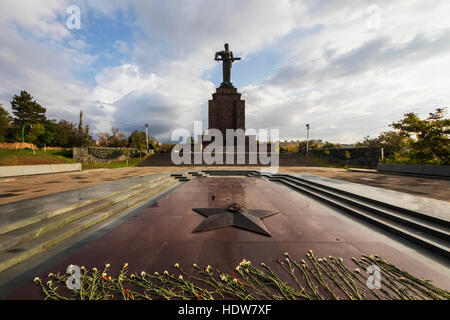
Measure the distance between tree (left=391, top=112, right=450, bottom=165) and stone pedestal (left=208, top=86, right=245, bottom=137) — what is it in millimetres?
20460

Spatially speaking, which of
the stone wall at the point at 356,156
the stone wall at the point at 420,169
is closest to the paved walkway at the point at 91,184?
the stone wall at the point at 420,169

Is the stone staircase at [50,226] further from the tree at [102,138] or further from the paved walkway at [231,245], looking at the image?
the tree at [102,138]

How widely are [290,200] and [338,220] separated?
7.32 ft

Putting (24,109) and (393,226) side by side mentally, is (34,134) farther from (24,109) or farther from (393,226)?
(393,226)

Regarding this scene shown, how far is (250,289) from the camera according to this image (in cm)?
241

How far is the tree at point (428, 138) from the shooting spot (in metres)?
13.9

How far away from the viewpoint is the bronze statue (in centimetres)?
2897

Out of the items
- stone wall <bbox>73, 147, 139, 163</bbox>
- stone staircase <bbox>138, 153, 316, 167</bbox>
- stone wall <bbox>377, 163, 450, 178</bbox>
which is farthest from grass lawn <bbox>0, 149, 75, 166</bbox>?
stone wall <bbox>377, 163, 450, 178</bbox>

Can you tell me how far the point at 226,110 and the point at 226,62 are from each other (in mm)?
8556

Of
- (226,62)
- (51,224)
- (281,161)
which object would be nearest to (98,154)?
(226,62)

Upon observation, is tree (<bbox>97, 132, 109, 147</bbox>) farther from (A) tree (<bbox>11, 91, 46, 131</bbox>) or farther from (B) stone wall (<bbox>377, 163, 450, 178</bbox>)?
(B) stone wall (<bbox>377, 163, 450, 178</bbox>)

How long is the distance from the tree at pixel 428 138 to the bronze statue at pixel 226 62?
24695 mm

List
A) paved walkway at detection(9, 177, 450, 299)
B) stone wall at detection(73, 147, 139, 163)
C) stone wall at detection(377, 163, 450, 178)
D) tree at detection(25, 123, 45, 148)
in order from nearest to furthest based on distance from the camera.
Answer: paved walkway at detection(9, 177, 450, 299), stone wall at detection(377, 163, 450, 178), tree at detection(25, 123, 45, 148), stone wall at detection(73, 147, 139, 163)

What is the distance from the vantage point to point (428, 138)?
574 inches
